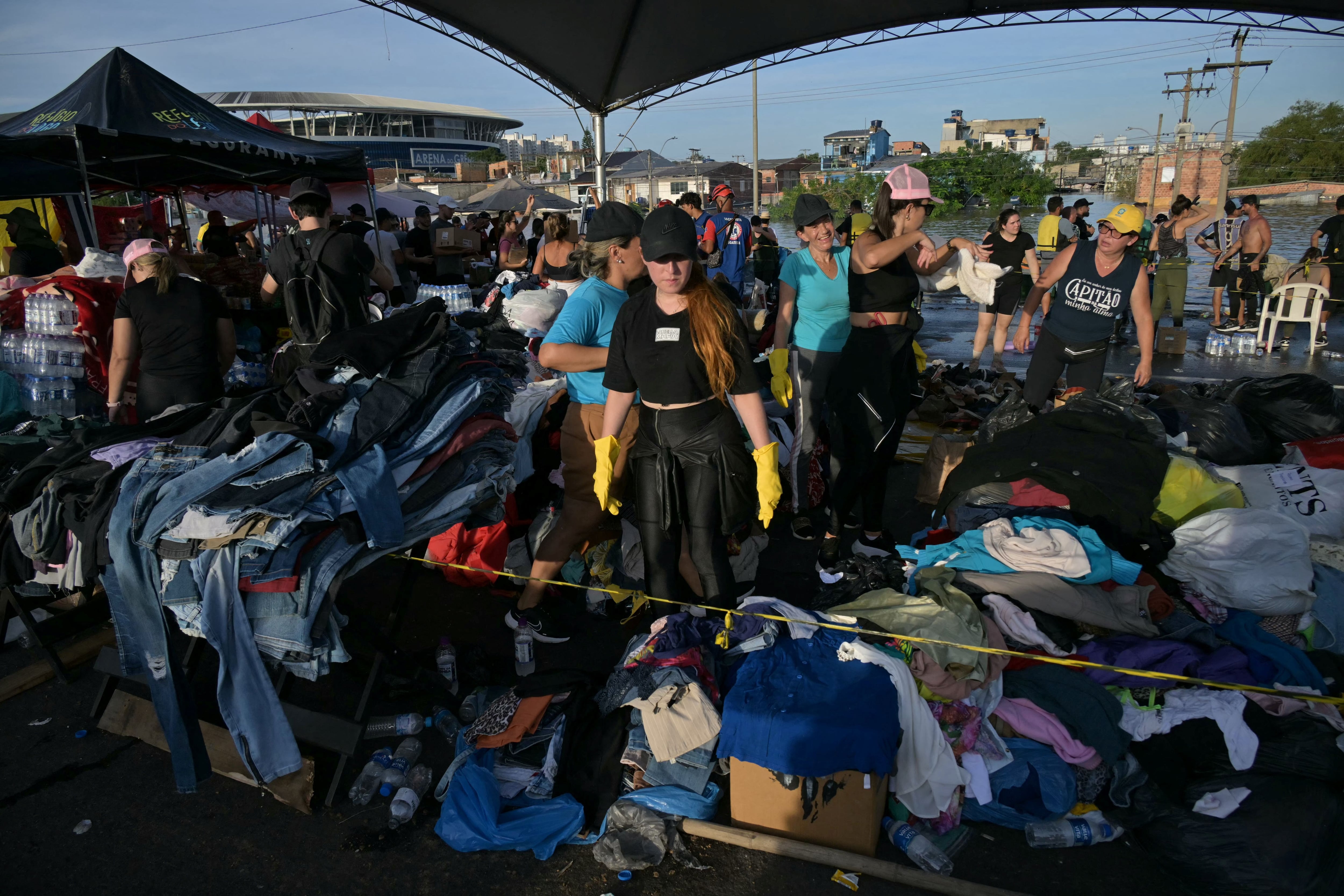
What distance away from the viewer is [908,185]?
12.9 feet

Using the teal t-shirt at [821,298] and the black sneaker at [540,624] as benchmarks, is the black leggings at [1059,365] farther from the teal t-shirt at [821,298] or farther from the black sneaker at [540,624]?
the black sneaker at [540,624]

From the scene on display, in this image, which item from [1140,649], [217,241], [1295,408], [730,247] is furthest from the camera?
[217,241]

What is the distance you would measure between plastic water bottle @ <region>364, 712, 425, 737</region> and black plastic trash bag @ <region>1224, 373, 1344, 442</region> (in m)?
4.72

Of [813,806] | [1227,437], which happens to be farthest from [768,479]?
[1227,437]

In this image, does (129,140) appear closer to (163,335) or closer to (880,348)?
(163,335)

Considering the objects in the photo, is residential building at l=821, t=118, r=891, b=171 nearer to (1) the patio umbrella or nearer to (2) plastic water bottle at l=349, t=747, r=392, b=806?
(1) the patio umbrella

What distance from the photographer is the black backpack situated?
15.9 feet

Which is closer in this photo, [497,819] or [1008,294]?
[497,819]

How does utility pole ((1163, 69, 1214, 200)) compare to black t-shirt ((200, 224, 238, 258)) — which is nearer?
black t-shirt ((200, 224, 238, 258))

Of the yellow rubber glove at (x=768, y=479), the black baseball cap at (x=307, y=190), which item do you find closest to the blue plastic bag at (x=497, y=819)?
the yellow rubber glove at (x=768, y=479)

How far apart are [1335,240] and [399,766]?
12599 mm

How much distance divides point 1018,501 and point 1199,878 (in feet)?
5.18

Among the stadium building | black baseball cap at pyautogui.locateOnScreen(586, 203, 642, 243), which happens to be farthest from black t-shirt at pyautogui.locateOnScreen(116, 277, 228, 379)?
the stadium building

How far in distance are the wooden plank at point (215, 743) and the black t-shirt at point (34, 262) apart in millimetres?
5017
